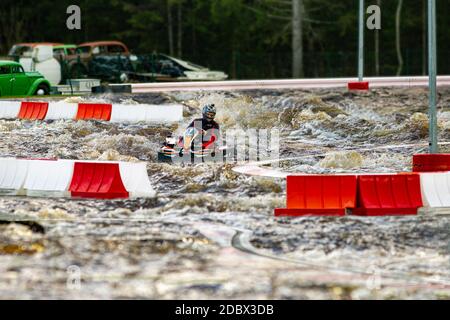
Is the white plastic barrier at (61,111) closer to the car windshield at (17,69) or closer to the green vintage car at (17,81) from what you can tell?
the green vintage car at (17,81)

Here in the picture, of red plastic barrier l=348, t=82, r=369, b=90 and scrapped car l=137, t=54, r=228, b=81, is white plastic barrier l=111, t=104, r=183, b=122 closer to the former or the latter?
red plastic barrier l=348, t=82, r=369, b=90

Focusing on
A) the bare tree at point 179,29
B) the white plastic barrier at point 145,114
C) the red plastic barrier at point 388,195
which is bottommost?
the red plastic barrier at point 388,195

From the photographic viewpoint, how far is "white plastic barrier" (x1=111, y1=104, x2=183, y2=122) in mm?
34125

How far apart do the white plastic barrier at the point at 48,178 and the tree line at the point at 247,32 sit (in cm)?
4011

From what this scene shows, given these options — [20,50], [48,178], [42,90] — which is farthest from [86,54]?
[48,178]

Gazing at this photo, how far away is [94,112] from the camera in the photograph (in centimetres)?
3441

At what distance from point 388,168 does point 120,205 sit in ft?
21.9

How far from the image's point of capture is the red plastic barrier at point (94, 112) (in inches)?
1350

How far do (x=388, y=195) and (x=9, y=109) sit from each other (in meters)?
19.2

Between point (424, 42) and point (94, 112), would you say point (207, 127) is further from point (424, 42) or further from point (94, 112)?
point (424, 42)

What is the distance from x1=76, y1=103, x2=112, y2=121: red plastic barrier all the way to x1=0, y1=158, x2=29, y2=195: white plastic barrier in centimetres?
1305

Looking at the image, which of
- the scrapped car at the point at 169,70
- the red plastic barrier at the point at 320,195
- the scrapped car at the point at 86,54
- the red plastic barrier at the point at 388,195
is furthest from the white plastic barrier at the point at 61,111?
the scrapped car at the point at 169,70

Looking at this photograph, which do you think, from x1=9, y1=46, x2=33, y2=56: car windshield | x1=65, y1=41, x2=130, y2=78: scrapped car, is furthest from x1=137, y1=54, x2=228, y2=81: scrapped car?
x1=9, y1=46, x2=33, y2=56: car windshield

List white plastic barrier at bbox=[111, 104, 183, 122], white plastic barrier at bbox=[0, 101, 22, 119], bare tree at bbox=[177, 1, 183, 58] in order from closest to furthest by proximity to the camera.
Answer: white plastic barrier at bbox=[111, 104, 183, 122], white plastic barrier at bbox=[0, 101, 22, 119], bare tree at bbox=[177, 1, 183, 58]
